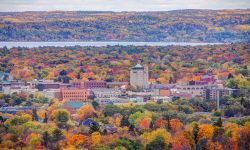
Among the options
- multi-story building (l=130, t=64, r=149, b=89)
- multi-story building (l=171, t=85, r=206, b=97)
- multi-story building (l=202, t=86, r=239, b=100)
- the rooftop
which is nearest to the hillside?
multi-story building (l=130, t=64, r=149, b=89)

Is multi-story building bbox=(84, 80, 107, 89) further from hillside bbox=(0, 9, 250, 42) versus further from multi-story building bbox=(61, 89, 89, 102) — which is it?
hillside bbox=(0, 9, 250, 42)

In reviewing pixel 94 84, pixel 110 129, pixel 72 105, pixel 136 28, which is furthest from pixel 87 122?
pixel 136 28

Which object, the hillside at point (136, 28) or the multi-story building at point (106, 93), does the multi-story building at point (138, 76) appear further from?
the hillside at point (136, 28)

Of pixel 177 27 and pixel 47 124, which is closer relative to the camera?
pixel 47 124

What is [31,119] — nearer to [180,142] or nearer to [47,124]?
[47,124]

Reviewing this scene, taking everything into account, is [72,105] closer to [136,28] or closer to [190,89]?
[190,89]

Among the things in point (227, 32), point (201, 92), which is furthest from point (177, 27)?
point (201, 92)

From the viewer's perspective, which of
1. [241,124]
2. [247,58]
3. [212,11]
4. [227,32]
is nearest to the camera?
[241,124]
